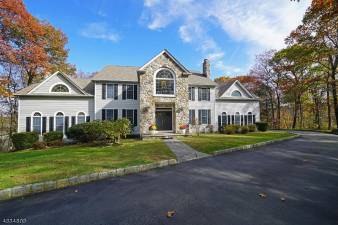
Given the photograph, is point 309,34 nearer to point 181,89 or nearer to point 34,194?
point 181,89

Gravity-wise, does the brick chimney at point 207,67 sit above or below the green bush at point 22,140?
above

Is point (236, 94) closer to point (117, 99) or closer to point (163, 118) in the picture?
point (163, 118)

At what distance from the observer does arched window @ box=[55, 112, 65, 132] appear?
18.5 m

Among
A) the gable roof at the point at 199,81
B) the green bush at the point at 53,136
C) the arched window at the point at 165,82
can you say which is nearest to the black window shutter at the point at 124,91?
the arched window at the point at 165,82

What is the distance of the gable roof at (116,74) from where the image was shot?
66.8ft

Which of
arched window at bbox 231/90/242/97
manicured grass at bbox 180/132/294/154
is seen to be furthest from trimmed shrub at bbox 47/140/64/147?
arched window at bbox 231/90/242/97

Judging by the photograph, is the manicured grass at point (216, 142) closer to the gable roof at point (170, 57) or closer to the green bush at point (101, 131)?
the green bush at point (101, 131)

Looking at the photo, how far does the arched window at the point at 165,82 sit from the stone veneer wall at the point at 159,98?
1.52 feet

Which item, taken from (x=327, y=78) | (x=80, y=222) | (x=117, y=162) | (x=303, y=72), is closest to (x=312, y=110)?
(x=303, y=72)

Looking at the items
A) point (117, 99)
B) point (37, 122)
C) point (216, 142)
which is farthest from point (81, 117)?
point (216, 142)

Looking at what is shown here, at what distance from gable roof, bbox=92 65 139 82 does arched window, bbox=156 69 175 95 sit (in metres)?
3.22

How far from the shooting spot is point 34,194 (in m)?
5.31

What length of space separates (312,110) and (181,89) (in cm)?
3176

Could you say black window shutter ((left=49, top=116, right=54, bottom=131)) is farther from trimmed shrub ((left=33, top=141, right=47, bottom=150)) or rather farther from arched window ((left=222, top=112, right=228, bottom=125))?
arched window ((left=222, top=112, right=228, bottom=125))
